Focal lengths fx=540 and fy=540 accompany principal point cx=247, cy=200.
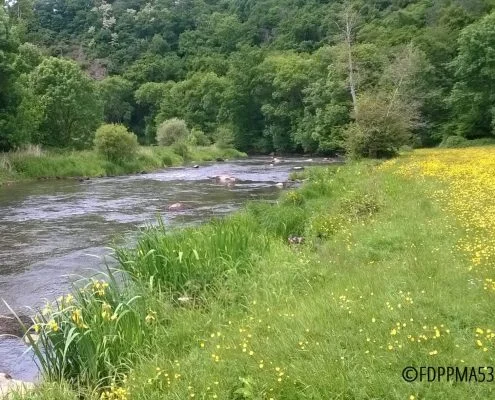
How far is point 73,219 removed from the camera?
1808 centimetres

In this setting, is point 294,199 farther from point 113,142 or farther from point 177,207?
point 113,142

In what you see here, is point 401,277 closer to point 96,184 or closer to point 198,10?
point 96,184

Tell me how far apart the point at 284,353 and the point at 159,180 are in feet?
91.8

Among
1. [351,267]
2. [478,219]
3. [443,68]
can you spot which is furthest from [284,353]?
[443,68]

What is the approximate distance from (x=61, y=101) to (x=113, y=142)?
20.4 ft

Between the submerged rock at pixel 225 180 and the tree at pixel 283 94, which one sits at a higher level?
the tree at pixel 283 94

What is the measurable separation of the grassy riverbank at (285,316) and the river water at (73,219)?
1.38 m

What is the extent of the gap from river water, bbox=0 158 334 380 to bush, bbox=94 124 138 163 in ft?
21.8

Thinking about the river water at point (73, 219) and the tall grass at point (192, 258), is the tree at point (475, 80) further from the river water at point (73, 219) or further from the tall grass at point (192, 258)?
the tall grass at point (192, 258)

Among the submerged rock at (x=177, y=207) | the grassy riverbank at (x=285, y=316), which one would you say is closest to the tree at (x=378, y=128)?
the submerged rock at (x=177, y=207)

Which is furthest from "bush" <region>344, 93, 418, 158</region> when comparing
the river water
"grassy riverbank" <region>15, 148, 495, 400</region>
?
"grassy riverbank" <region>15, 148, 495, 400</region>

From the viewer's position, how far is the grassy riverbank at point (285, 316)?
454cm

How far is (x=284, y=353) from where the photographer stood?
4.99m

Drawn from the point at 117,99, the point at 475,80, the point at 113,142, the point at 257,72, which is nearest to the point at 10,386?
the point at 113,142
